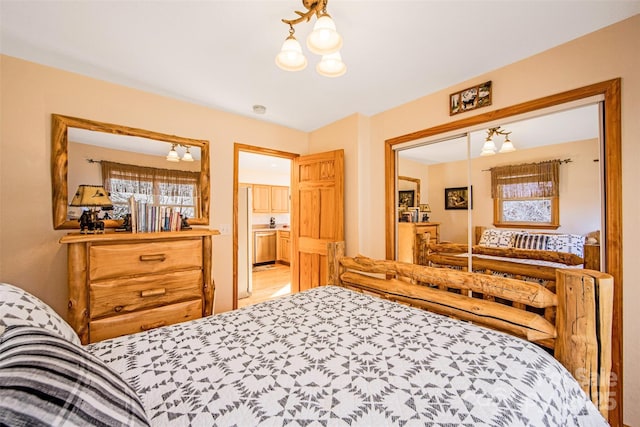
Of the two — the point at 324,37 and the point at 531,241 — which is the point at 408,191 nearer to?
the point at 531,241

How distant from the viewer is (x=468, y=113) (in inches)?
92.4

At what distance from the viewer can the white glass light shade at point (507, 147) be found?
2.17 meters

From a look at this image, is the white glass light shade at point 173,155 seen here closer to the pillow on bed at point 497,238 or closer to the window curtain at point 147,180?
the window curtain at point 147,180

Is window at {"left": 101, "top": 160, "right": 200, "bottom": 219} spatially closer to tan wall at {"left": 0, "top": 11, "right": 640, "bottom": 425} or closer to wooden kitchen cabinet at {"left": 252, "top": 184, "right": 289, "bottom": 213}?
tan wall at {"left": 0, "top": 11, "right": 640, "bottom": 425}

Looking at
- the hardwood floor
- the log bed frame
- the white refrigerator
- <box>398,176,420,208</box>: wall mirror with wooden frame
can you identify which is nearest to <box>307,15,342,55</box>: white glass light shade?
the log bed frame

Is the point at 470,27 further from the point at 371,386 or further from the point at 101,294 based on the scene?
the point at 101,294

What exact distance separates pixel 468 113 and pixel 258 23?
1.88m

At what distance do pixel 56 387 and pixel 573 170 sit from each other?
281 cm

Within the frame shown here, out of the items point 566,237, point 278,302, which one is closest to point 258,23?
point 278,302

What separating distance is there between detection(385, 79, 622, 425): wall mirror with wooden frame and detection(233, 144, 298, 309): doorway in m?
2.84

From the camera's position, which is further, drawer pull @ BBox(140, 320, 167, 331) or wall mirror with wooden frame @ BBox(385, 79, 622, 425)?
drawer pull @ BBox(140, 320, 167, 331)

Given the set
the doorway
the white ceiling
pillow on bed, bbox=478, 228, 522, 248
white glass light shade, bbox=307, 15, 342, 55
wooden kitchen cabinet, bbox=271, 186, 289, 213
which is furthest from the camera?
wooden kitchen cabinet, bbox=271, 186, 289, 213

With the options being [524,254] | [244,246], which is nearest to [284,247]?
[244,246]

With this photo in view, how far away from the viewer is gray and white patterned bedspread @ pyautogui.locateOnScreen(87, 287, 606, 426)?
76 centimetres
